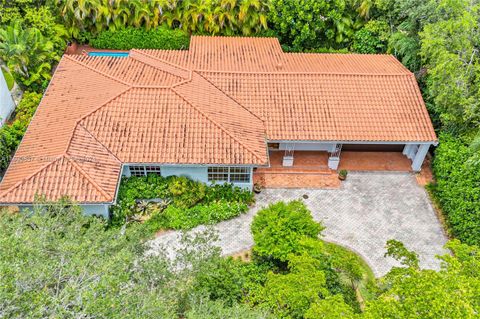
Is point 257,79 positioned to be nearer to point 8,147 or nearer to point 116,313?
point 8,147

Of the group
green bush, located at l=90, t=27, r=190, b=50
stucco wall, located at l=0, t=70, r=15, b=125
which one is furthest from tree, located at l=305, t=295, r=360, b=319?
green bush, located at l=90, t=27, r=190, b=50

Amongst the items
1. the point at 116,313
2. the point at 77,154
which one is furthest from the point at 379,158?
the point at 116,313

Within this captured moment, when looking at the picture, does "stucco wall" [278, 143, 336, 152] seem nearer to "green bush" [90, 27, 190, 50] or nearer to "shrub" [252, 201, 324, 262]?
"shrub" [252, 201, 324, 262]

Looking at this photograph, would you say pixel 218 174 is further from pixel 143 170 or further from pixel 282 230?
pixel 282 230

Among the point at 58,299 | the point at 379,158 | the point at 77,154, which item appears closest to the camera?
the point at 58,299

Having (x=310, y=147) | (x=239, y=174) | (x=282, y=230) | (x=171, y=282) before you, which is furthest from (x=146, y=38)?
(x=171, y=282)

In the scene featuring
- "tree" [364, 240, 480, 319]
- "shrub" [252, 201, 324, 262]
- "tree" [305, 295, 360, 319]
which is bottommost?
"shrub" [252, 201, 324, 262]

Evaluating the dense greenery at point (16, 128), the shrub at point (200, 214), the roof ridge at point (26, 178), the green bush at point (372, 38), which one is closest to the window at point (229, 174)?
the shrub at point (200, 214)
